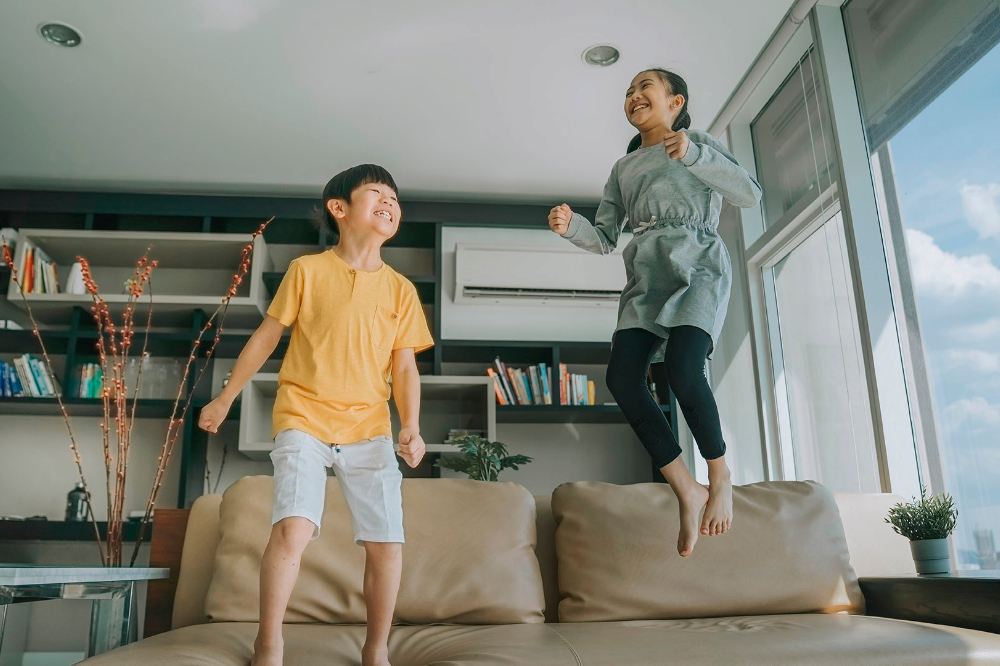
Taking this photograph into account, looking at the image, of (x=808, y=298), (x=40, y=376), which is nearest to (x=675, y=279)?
(x=808, y=298)

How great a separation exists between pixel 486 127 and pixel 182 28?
1.53 metres

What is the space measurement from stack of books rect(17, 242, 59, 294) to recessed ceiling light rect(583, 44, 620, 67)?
317 centimetres

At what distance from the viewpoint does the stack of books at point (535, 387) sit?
4.39 meters

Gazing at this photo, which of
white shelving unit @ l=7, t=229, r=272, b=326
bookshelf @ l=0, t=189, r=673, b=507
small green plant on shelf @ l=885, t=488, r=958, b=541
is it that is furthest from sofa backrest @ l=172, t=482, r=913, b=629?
white shelving unit @ l=7, t=229, r=272, b=326

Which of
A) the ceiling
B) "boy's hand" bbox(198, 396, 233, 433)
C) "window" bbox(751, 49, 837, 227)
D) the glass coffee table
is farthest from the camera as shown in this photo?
the ceiling

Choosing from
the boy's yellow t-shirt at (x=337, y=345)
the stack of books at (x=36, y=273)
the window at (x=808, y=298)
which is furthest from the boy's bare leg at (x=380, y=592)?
the stack of books at (x=36, y=273)

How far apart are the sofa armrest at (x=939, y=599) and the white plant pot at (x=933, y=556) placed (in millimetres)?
142

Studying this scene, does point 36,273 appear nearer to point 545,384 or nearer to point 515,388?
point 515,388

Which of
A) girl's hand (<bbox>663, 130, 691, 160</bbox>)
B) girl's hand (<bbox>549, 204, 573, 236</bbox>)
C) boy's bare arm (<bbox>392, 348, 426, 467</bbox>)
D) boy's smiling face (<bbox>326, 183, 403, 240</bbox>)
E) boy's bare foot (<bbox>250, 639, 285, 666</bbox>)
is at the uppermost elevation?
girl's hand (<bbox>663, 130, 691, 160</bbox>)

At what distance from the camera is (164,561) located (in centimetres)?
189

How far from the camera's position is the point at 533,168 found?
4.46 meters

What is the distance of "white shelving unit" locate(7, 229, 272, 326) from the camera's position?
4.23 m

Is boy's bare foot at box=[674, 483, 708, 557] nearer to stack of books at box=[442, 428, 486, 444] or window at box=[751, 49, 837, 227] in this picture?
window at box=[751, 49, 837, 227]

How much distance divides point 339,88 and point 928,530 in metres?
3.09
